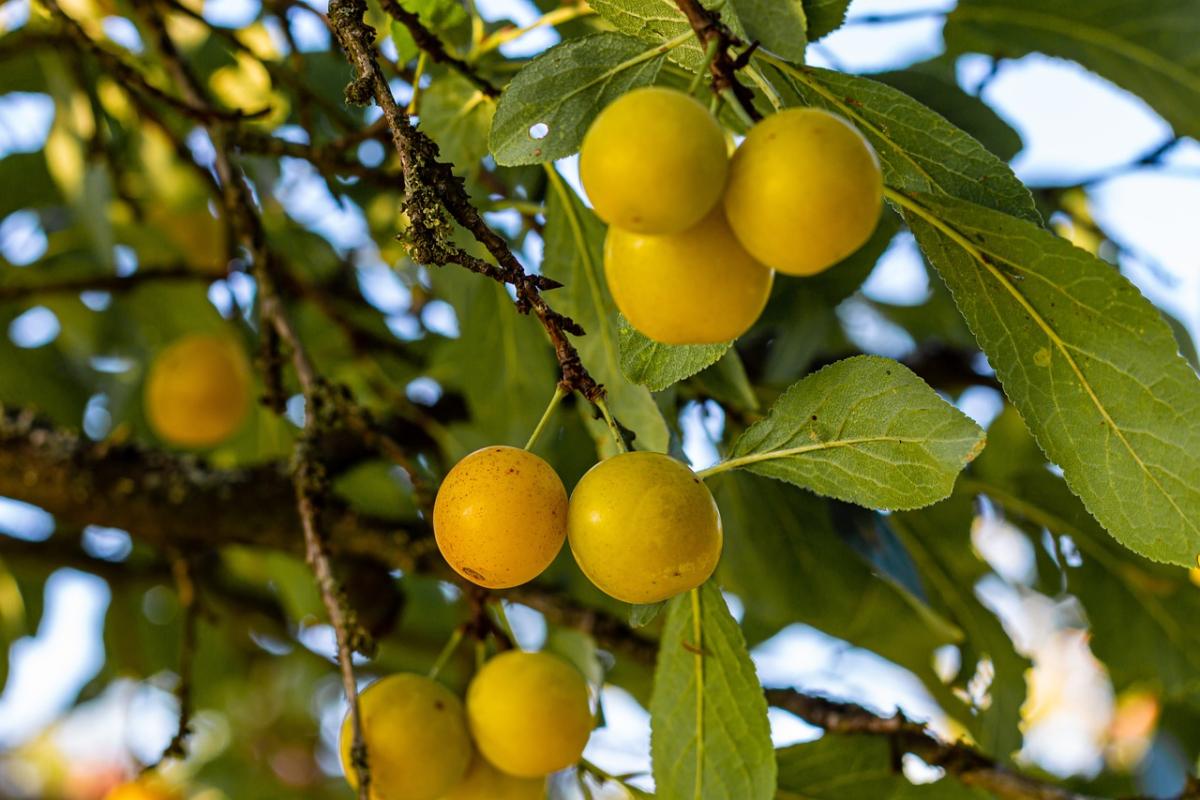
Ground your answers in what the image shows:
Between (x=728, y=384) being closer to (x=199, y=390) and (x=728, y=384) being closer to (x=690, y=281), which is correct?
(x=690, y=281)

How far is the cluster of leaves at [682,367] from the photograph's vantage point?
0.77 meters

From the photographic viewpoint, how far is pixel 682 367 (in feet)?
2.65

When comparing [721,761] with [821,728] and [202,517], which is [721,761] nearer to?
[821,728]

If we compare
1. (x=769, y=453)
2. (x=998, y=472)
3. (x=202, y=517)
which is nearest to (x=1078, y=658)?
(x=998, y=472)

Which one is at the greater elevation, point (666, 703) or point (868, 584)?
point (666, 703)

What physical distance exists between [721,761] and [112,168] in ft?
4.62

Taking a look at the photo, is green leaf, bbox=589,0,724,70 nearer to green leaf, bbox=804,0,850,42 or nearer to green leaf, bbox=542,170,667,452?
green leaf, bbox=804,0,850,42

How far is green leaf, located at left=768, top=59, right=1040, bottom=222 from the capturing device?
777 mm

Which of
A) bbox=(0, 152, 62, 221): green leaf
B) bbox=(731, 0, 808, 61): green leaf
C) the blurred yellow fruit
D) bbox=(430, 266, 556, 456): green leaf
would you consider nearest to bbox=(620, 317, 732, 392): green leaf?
bbox=(731, 0, 808, 61): green leaf

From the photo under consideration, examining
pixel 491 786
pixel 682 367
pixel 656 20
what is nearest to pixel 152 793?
pixel 491 786

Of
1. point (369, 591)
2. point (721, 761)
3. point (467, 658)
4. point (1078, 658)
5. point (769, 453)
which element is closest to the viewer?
point (769, 453)

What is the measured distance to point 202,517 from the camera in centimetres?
163

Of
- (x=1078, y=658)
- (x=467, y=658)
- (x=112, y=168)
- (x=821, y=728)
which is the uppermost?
(x=112, y=168)

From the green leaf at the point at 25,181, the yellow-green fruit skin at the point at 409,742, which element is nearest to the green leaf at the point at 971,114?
the yellow-green fruit skin at the point at 409,742
